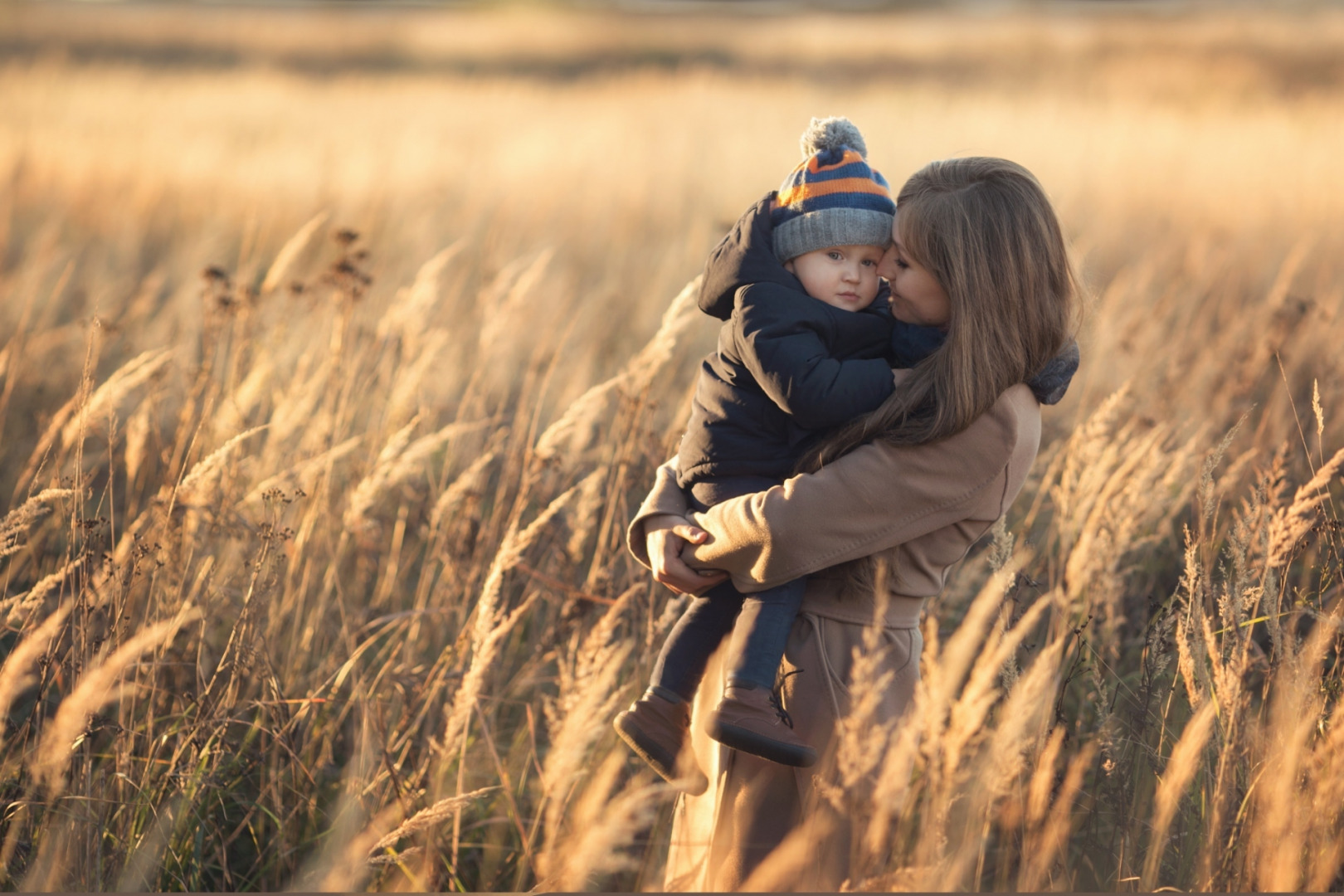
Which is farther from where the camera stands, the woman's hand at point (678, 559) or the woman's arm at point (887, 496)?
the woman's hand at point (678, 559)

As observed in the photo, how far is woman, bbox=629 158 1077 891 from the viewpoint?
1604 mm

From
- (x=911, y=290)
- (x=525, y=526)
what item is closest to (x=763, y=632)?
(x=911, y=290)

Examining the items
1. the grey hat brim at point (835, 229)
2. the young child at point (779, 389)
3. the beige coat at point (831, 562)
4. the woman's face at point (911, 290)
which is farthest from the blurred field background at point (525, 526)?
the grey hat brim at point (835, 229)

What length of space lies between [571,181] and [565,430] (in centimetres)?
662

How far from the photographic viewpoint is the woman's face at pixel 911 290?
1692 mm

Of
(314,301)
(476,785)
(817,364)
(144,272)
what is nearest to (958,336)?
(817,364)

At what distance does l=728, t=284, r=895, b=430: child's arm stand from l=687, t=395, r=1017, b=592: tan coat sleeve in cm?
9

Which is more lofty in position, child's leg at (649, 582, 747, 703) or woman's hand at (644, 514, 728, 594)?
woman's hand at (644, 514, 728, 594)

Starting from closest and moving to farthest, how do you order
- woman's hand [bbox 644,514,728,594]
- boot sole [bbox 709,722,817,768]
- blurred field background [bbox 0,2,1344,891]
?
boot sole [bbox 709,722,817,768]
blurred field background [bbox 0,2,1344,891]
woman's hand [bbox 644,514,728,594]

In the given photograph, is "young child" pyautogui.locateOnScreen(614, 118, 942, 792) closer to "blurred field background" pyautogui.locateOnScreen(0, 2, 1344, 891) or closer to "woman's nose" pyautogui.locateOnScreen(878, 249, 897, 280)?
"woman's nose" pyautogui.locateOnScreen(878, 249, 897, 280)

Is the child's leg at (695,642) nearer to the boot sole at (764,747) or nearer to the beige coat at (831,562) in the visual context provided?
the beige coat at (831,562)

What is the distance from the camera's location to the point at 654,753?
183 centimetres

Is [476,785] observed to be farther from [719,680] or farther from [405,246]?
[405,246]

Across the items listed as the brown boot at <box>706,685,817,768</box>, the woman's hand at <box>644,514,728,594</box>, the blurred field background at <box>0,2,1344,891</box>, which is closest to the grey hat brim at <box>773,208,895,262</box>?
the woman's hand at <box>644,514,728,594</box>
